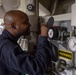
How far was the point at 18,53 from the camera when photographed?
0.87 meters

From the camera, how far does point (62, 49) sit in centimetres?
123

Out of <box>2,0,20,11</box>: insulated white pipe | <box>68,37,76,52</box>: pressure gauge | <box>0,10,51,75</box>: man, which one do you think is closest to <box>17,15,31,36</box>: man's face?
<box>0,10,51,75</box>: man

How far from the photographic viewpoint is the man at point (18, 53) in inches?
33.5

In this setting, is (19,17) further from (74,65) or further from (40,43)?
(74,65)

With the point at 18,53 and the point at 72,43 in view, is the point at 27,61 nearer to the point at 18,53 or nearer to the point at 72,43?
the point at 18,53

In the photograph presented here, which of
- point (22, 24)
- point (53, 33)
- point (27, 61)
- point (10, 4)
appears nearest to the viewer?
point (27, 61)

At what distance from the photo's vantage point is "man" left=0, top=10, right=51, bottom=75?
851 millimetres

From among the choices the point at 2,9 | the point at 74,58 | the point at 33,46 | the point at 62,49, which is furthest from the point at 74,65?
the point at 2,9

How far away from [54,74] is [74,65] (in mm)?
239

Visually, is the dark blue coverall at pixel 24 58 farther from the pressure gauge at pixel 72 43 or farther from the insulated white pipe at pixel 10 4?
the insulated white pipe at pixel 10 4

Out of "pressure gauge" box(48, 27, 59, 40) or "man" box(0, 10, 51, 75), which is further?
"pressure gauge" box(48, 27, 59, 40)

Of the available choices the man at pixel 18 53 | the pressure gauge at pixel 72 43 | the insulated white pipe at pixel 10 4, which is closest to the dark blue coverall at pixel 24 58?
the man at pixel 18 53

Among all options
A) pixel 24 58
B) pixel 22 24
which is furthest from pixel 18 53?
pixel 22 24

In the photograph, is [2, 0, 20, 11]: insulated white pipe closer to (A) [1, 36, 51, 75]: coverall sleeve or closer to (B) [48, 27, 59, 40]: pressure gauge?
(B) [48, 27, 59, 40]: pressure gauge
